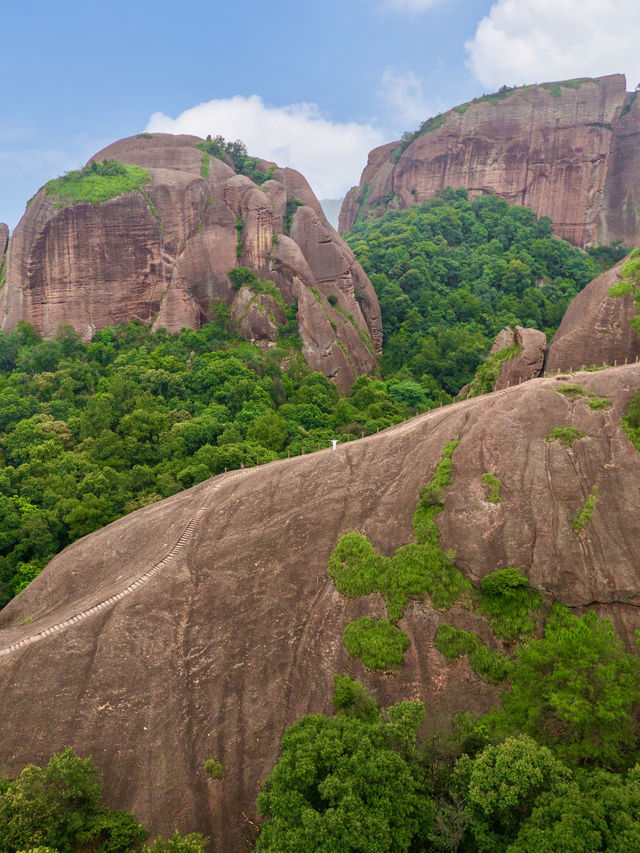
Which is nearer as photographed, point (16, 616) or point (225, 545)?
point (225, 545)

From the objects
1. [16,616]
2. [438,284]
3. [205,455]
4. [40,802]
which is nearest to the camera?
[40,802]

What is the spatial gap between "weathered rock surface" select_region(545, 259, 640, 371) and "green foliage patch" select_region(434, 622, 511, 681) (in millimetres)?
17568

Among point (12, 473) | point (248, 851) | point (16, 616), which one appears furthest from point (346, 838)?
point (12, 473)

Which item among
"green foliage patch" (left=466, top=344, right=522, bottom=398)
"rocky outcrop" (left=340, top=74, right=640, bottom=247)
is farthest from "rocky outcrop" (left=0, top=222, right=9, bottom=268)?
"rocky outcrop" (left=340, top=74, right=640, bottom=247)

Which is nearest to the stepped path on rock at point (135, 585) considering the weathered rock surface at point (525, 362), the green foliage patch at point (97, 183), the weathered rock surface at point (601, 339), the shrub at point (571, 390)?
the shrub at point (571, 390)

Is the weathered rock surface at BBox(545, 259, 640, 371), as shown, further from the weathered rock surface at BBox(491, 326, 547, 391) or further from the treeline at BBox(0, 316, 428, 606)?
the treeline at BBox(0, 316, 428, 606)

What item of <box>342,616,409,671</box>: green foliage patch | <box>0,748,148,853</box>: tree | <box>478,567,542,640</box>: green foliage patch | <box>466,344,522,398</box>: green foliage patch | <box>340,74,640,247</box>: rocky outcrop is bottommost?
<box>0,748,148,853</box>: tree

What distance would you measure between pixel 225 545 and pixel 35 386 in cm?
2561

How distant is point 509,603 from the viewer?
1439cm

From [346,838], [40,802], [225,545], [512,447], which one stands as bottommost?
[40,802]

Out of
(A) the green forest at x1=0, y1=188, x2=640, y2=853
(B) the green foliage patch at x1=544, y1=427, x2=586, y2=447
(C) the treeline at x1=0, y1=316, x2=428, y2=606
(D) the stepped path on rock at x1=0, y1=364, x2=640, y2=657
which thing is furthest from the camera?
(C) the treeline at x1=0, y1=316, x2=428, y2=606

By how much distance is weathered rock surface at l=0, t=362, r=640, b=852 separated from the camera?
13023 millimetres

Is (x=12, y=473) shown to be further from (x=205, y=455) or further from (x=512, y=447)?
(x=512, y=447)

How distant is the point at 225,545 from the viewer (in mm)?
17906
